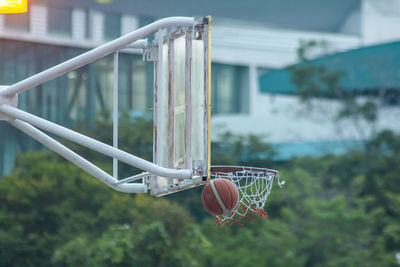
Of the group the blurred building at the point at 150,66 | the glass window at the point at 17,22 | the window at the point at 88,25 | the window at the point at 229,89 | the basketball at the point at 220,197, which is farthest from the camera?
the window at the point at 229,89

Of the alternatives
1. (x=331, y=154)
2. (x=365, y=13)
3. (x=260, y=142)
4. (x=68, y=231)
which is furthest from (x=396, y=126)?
(x=68, y=231)

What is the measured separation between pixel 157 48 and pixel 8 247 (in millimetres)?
12573

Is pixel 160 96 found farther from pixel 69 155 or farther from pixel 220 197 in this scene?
pixel 220 197

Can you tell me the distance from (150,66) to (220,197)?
1785 centimetres

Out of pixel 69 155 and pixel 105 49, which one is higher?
pixel 105 49

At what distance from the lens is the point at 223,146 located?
917 inches

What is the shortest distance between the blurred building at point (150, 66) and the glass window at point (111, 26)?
0.09 feet

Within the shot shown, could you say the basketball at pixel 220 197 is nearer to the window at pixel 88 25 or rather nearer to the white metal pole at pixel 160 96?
the white metal pole at pixel 160 96

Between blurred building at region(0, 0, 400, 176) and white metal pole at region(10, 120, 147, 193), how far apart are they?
14.2 metres

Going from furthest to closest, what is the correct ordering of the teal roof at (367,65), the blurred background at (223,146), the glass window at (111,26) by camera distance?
the glass window at (111,26) → the teal roof at (367,65) → the blurred background at (223,146)

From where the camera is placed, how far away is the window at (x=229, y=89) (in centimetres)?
2808

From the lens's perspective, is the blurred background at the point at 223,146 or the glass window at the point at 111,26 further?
the glass window at the point at 111,26

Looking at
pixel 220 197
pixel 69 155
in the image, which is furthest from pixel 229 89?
pixel 69 155

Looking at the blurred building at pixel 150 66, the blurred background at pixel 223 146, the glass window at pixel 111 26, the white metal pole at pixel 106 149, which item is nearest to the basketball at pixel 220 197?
the white metal pole at pixel 106 149
